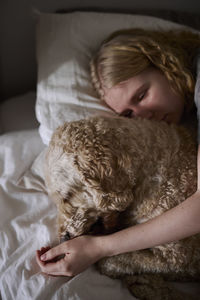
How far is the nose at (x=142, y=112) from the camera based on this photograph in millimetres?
1469

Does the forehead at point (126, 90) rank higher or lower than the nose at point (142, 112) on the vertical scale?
higher

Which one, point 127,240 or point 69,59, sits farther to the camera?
point 69,59

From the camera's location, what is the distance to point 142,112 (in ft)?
4.87

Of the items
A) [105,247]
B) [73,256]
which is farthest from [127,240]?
[73,256]

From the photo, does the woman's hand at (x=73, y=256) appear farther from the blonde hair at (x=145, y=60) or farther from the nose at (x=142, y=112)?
the blonde hair at (x=145, y=60)

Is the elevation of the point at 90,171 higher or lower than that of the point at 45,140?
higher

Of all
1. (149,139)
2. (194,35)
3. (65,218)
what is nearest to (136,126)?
(149,139)

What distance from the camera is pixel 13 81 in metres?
2.30

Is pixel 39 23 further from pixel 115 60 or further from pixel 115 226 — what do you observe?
pixel 115 226

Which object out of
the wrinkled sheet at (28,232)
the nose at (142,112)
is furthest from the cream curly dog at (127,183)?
the nose at (142,112)

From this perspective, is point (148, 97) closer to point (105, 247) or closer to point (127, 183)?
point (127, 183)

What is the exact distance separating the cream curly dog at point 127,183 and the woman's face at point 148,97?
236 millimetres

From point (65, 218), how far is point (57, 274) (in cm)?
21

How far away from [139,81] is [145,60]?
0.12 metres
